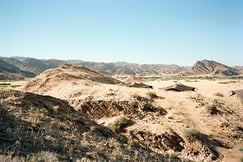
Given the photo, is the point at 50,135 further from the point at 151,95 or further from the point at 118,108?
the point at 151,95

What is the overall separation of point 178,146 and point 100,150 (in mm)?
7002

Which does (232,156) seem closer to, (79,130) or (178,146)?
(178,146)

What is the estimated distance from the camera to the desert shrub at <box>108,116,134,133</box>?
15.9 m

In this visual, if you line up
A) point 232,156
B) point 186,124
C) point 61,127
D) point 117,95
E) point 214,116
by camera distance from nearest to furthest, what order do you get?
point 61,127 < point 232,156 < point 186,124 < point 214,116 < point 117,95

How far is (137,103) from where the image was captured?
18.8m

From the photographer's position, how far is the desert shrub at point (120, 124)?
15.9 metres

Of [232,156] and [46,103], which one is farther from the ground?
[46,103]

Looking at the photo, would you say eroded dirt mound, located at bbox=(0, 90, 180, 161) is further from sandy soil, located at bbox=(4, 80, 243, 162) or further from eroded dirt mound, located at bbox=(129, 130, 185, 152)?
sandy soil, located at bbox=(4, 80, 243, 162)

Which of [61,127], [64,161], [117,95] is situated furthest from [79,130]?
[117,95]

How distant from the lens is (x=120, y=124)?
53.0 feet

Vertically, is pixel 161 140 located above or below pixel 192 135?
below

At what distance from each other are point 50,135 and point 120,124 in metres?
7.63

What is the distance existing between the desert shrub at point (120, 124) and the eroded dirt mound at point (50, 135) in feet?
13.2

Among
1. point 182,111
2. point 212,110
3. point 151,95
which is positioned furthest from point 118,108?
point 212,110
